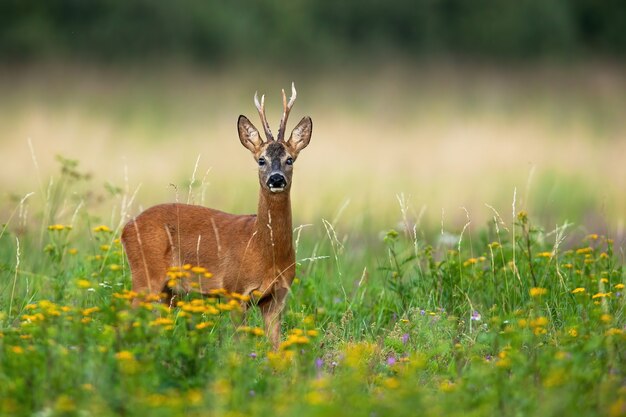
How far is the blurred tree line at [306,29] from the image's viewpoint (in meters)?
17.8

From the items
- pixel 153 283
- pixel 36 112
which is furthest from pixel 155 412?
pixel 36 112

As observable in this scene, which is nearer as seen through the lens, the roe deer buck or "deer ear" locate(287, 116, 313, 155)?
the roe deer buck

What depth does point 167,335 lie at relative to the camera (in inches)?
237

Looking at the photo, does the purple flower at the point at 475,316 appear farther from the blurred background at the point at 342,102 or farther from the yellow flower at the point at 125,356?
the blurred background at the point at 342,102

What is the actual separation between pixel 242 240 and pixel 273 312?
0.47m

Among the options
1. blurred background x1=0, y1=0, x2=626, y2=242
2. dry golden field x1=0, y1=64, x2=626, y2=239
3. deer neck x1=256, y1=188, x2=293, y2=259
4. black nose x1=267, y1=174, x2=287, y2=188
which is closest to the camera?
black nose x1=267, y1=174, x2=287, y2=188

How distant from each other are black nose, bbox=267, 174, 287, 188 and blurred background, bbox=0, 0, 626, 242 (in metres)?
2.28

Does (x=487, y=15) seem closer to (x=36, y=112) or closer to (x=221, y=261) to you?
(x=36, y=112)

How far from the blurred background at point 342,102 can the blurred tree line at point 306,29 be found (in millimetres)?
28

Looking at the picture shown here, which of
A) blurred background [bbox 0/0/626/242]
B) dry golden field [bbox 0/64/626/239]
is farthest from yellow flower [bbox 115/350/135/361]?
dry golden field [bbox 0/64/626/239]

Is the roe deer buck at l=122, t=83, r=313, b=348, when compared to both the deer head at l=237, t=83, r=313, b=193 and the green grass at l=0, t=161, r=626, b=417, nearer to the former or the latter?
the deer head at l=237, t=83, r=313, b=193

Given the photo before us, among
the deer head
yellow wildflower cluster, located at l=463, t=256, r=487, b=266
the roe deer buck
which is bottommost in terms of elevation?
yellow wildflower cluster, located at l=463, t=256, r=487, b=266

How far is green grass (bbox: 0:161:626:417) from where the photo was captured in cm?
501

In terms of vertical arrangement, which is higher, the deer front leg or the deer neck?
the deer neck
